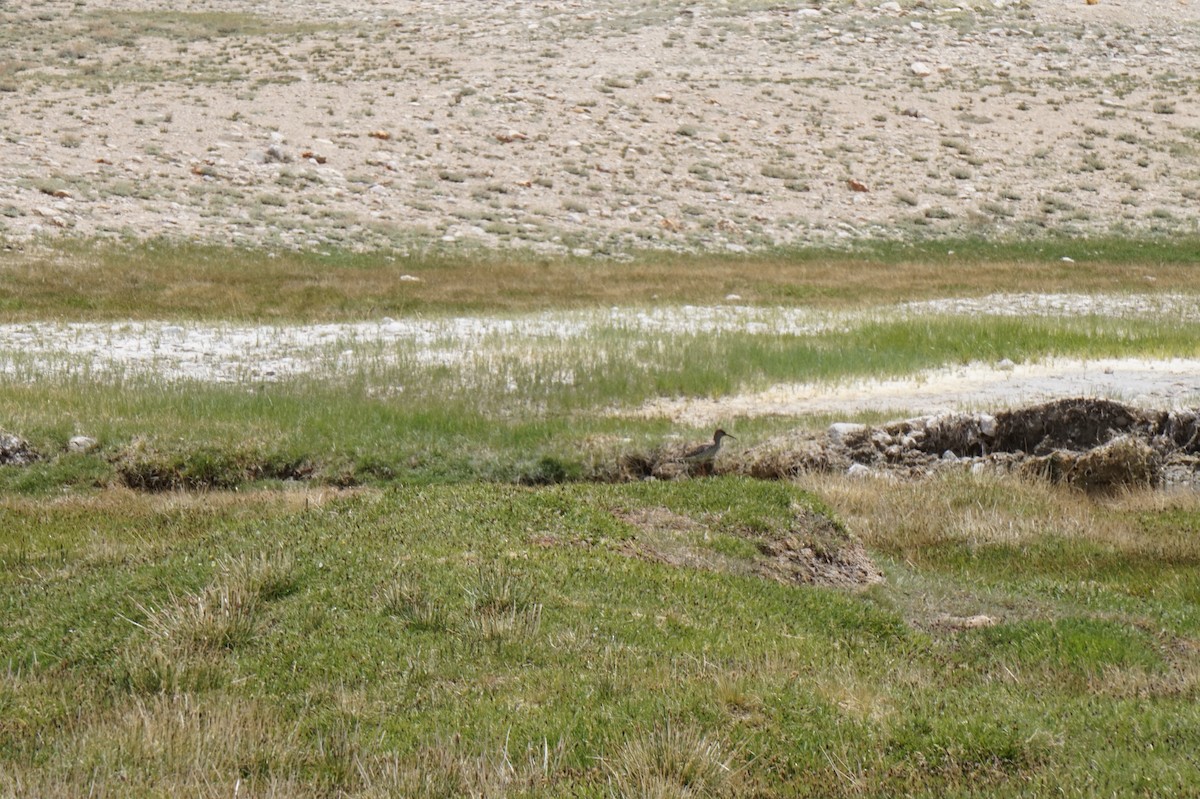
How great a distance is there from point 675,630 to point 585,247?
32685 mm

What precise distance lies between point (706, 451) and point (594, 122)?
39.7 m

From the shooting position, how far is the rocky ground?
42094 millimetres

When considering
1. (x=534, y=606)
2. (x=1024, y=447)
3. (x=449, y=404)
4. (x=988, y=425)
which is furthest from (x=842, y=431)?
(x=534, y=606)

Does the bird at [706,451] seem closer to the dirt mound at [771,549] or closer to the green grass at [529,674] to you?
the dirt mound at [771,549]

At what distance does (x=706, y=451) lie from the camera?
1598 centimetres

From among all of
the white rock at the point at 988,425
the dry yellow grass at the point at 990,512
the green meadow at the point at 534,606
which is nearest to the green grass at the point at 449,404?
the green meadow at the point at 534,606

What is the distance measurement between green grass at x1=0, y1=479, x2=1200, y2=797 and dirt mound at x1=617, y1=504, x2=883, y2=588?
0.26 metres

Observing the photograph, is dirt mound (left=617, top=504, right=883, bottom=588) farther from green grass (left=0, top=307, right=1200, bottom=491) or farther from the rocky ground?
the rocky ground

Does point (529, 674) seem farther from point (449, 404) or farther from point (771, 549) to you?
point (449, 404)

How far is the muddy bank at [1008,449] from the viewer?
16172 millimetres

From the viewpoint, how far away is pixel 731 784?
5.96 meters

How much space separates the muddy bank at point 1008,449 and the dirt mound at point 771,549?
398 cm

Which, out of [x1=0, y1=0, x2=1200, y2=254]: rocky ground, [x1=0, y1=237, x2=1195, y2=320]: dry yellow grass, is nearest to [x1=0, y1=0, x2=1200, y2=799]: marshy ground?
[x1=0, y1=237, x2=1195, y2=320]: dry yellow grass

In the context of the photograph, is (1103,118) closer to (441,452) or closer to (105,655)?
(441,452)
